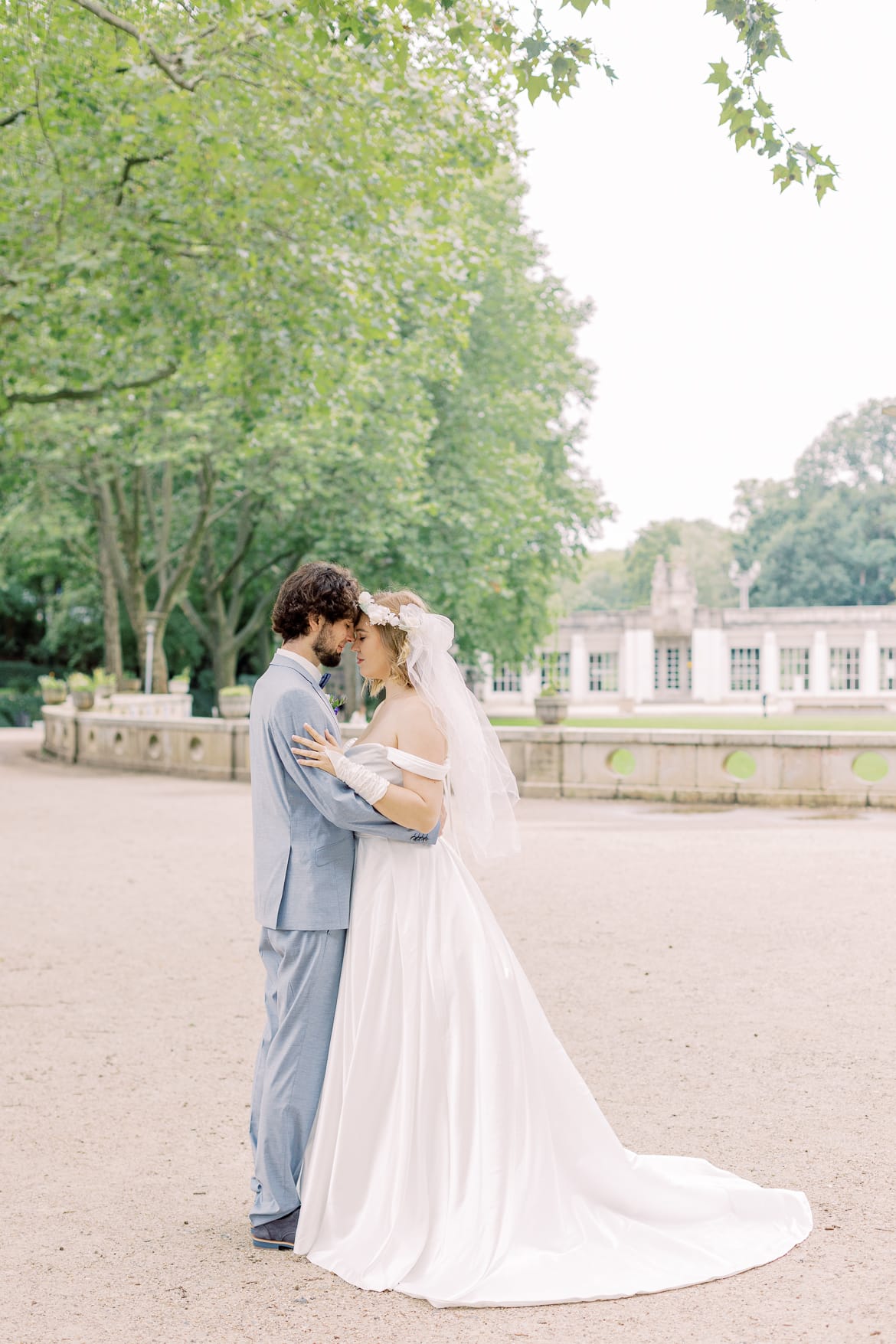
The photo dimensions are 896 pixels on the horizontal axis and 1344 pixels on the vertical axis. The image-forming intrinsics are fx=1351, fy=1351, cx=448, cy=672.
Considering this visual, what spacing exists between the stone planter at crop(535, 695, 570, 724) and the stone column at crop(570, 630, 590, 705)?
40740 millimetres

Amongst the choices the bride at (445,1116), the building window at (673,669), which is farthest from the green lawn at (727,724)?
the bride at (445,1116)

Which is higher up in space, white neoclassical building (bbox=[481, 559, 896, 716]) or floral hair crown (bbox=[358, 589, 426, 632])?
white neoclassical building (bbox=[481, 559, 896, 716])

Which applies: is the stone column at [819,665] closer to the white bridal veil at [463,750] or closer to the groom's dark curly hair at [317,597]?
the white bridal veil at [463,750]

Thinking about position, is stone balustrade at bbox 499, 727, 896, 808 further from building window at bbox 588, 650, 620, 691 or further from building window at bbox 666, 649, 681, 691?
building window at bbox 588, 650, 620, 691

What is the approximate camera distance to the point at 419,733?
380 cm

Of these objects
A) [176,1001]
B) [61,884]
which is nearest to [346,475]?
[61,884]

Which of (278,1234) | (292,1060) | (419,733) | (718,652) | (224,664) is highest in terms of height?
(718,652)

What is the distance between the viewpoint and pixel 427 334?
26016mm

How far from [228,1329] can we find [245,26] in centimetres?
1097

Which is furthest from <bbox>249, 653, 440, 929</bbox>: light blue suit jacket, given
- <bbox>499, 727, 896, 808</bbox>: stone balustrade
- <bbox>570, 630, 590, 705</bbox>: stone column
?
<bbox>570, 630, 590, 705</bbox>: stone column

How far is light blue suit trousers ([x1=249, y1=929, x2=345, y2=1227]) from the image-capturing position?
374 cm

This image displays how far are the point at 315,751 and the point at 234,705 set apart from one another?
21.0 meters

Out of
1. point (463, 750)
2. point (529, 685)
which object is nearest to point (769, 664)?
point (529, 685)

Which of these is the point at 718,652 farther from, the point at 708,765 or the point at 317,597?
the point at 317,597
